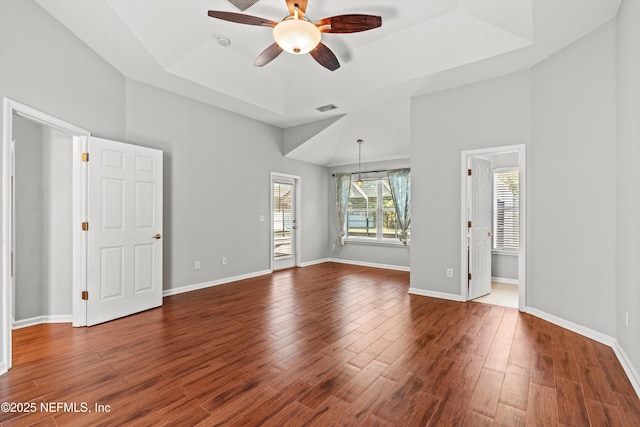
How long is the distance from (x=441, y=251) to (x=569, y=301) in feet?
5.17

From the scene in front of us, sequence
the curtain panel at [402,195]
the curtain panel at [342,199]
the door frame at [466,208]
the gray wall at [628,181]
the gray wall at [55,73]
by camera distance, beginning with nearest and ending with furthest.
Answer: the gray wall at [628,181], the gray wall at [55,73], the door frame at [466,208], the curtain panel at [402,195], the curtain panel at [342,199]

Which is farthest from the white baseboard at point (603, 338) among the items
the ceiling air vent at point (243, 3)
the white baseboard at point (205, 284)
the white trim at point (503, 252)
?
the ceiling air vent at point (243, 3)

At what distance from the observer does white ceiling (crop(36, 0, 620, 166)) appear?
304 cm

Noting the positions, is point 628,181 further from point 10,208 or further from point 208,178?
point 208,178

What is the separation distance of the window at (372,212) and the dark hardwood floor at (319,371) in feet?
11.5

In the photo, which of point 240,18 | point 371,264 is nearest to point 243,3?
point 240,18

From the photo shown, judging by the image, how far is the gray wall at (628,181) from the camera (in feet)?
7.75

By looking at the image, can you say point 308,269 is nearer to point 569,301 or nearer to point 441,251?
point 441,251

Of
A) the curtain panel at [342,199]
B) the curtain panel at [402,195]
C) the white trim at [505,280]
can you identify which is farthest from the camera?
the curtain panel at [342,199]

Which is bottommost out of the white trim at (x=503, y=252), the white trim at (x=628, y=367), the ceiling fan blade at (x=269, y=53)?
the white trim at (x=628, y=367)

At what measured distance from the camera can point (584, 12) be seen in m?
2.86

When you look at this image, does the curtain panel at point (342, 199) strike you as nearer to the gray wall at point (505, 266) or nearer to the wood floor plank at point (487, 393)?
the gray wall at point (505, 266)

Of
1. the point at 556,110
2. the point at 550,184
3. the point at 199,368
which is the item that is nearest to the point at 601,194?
the point at 550,184

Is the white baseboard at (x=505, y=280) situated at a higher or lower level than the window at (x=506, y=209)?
lower
